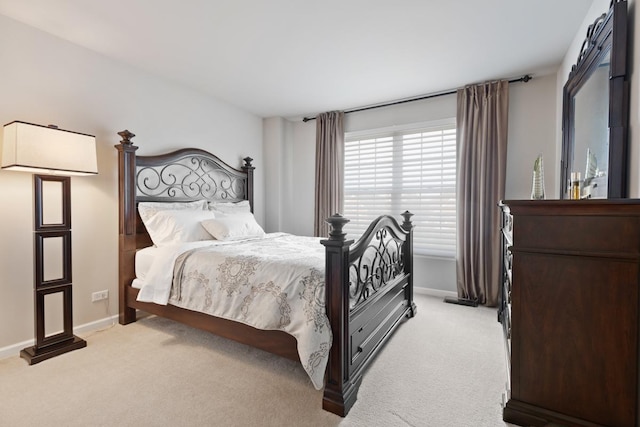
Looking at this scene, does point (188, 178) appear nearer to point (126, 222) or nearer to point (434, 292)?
point (126, 222)

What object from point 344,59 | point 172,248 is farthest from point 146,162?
point 344,59

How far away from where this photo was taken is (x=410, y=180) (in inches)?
156

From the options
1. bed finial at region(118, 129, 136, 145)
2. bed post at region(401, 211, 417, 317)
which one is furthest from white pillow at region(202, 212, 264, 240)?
bed post at region(401, 211, 417, 317)

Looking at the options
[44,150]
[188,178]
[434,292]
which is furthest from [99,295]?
[434,292]

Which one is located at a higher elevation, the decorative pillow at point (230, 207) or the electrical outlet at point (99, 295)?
the decorative pillow at point (230, 207)

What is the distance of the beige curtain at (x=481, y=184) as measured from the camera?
331cm

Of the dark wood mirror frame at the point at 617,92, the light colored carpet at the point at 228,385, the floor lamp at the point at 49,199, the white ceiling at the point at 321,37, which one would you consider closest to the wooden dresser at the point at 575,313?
the light colored carpet at the point at 228,385

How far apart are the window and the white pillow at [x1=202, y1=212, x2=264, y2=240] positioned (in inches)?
60.5

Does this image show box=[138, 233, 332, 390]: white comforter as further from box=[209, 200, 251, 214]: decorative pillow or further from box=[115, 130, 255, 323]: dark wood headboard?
box=[209, 200, 251, 214]: decorative pillow

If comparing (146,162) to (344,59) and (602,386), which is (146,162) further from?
(602,386)

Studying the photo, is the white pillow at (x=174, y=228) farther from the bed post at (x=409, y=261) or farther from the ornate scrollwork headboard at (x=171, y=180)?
the bed post at (x=409, y=261)

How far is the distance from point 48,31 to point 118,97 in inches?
25.1

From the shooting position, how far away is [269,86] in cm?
353

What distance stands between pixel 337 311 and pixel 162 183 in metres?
2.58
